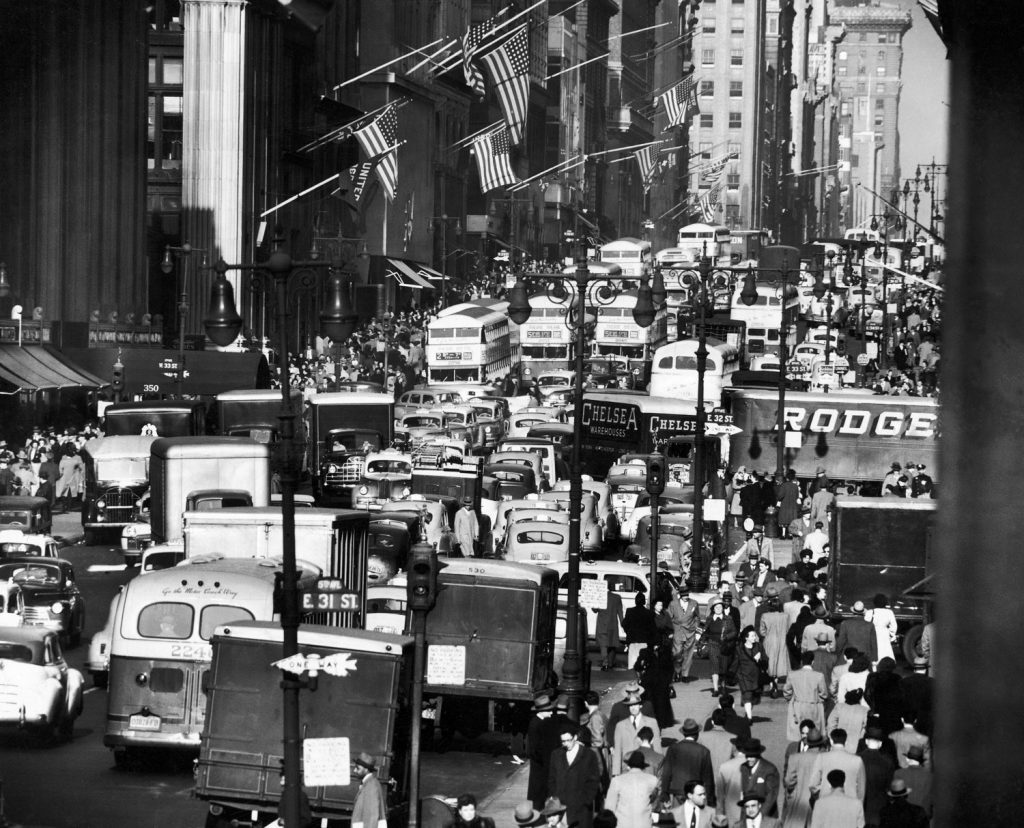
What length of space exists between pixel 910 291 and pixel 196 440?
291 feet

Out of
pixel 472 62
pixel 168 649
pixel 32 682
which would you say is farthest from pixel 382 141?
pixel 168 649

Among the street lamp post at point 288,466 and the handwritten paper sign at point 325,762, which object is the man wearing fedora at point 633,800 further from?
the street lamp post at point 288,466

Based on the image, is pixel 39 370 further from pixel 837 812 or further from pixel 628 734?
pixel 837 812

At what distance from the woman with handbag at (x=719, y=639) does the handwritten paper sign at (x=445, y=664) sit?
19.4ft

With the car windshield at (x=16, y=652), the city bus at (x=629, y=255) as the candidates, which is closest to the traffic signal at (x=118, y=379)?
the car windshield at (x=16, y=652)

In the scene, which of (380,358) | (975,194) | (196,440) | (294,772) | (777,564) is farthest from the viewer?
(380,358)

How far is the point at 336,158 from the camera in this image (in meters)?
95.4

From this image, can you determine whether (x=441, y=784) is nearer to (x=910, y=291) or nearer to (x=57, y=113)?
(x=57, y=113)

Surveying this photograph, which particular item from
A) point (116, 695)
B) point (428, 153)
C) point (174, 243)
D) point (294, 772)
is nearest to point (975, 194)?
point (294, 772)

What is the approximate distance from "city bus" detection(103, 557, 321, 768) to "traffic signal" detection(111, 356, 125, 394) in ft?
120

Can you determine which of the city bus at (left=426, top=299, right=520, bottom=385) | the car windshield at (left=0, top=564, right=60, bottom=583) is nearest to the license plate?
the car windshield at (left=0, top=564, right=60, bottom=583)

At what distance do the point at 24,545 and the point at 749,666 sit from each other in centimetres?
1109

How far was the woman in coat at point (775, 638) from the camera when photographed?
2325cm

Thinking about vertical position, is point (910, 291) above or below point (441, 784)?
above
